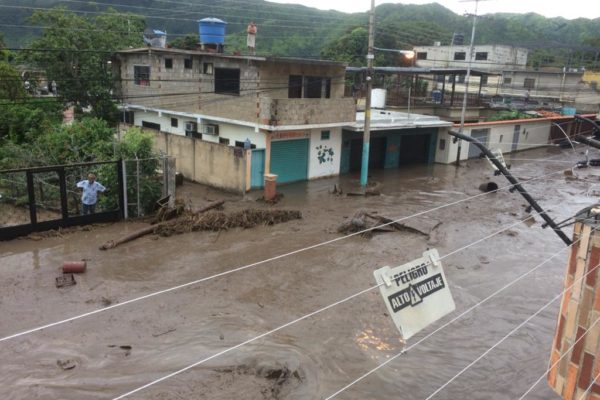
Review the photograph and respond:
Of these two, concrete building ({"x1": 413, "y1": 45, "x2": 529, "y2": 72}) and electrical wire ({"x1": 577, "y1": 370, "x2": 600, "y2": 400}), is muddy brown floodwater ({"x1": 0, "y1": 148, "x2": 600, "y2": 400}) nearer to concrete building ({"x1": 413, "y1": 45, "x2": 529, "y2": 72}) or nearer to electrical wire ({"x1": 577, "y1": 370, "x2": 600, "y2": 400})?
electrical wire ({"x1": 577, "y1": 370, "x2": 600, "y2": 400})

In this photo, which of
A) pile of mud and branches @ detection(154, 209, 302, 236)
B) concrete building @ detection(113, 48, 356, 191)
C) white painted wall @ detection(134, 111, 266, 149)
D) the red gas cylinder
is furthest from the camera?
white painted wall @ detection(134, 111, 266, 149)

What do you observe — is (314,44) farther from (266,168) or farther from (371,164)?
(266,168)

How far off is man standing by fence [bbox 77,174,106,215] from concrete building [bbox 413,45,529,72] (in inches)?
2096

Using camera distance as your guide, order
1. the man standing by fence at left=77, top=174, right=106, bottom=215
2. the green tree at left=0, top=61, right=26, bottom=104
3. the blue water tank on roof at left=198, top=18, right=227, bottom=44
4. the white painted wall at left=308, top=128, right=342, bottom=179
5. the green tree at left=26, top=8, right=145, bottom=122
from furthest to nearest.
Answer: the green tree at left=26, top=8, right=145, bottom=122, the blue water tank on roof at left=198, top=18, right=227, bottom=44, the green tree at left=0, top=61, right=26, bottom=104, the white painted wall at left=308, top=128, right=342, bottom=179, the man standing by fence at left=77, top=174, right=106, bottom=215

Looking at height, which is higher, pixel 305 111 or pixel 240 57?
pixel 240 57

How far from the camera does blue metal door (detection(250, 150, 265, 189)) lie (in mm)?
20906

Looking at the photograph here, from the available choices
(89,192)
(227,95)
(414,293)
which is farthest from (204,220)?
(414,293)

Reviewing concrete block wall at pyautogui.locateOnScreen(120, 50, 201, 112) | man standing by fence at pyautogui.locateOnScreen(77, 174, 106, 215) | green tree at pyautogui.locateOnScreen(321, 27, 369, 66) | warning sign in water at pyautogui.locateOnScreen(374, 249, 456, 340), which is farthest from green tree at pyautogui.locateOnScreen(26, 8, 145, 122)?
green tree at pyautogui.locateOnScreen(321, 27, 369, 66)

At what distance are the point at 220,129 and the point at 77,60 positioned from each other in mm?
9398

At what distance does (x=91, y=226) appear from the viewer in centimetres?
1517

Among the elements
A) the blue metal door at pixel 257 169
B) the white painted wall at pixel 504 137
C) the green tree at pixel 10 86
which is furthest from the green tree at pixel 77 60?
the white painted wall at pixel 504 137

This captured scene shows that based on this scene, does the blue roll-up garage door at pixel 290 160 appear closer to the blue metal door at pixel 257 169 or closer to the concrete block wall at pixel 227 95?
the blue metal door at pixel 257 169

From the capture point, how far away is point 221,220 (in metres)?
15.9

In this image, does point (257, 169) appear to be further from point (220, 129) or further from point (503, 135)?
point (503, 135)
